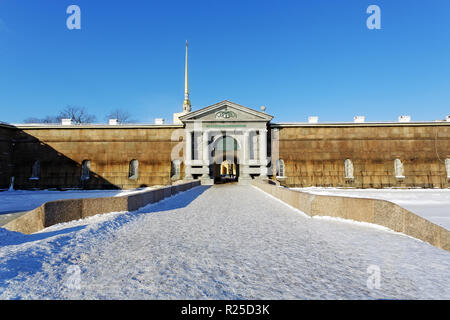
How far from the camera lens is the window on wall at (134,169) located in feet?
97.4

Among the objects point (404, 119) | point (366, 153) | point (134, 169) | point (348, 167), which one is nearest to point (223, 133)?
point (134, 169)

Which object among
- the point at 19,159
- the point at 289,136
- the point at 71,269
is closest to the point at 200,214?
the point at 71,269

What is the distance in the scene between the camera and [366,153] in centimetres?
2916

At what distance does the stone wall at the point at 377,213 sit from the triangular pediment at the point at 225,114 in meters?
19.8

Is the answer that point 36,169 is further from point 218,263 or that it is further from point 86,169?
point 218,263

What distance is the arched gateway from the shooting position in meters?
28.2

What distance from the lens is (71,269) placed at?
12.2ft

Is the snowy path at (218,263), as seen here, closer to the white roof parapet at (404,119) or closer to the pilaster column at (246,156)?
the pilaster column at (246,156)

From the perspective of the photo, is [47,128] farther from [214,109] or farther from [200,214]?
[200,214]

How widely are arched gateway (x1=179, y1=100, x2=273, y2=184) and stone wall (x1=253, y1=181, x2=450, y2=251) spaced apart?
1864cm

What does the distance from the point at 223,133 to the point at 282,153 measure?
801 centimetres

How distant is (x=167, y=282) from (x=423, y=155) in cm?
3632

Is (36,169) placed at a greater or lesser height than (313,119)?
lesser

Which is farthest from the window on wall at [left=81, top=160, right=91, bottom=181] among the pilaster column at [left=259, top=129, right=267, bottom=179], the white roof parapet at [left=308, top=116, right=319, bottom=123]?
the white roof parapet at [left=308, top=116, right=319, bottom=123]
